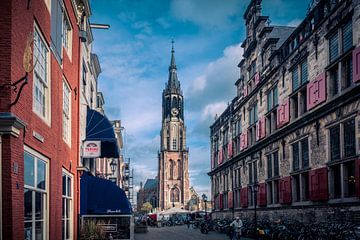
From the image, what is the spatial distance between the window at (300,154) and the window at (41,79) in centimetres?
1631

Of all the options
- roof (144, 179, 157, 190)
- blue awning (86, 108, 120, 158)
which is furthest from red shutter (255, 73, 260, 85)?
roof (144, 179, 157, 190)

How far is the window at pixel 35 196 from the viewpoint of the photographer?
31.5 feet

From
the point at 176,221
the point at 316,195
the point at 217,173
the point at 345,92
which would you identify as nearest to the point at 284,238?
the point at 316,195

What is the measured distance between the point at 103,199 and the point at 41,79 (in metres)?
8.29

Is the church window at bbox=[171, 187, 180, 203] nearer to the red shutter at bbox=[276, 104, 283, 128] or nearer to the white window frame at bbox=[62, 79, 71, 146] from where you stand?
the red shutter at bbox=[276, 104, 283, 128]

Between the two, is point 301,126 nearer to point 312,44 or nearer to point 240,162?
point 312,44

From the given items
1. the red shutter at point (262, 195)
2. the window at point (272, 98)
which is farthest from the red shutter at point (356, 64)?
the red shutter at point (262, 195)

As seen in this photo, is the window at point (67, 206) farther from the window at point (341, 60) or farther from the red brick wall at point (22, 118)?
the window at point (341, 60)

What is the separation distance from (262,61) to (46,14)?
78.5ft

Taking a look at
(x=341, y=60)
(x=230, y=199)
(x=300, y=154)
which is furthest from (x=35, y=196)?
(x=230, y=199)

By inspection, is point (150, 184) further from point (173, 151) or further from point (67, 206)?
point (67, 206)

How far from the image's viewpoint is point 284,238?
24031mm

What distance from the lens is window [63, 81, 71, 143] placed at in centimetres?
1491

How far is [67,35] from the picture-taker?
16.0 meters
